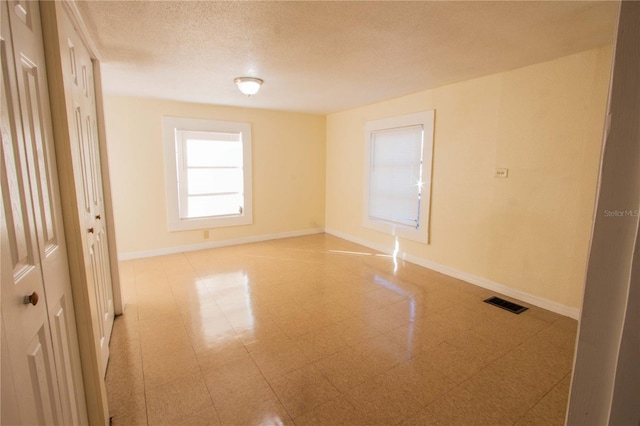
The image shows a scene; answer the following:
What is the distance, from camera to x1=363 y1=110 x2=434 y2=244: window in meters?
4.11

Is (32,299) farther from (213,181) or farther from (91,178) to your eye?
(213,181)

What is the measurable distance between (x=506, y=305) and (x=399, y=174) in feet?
7.09

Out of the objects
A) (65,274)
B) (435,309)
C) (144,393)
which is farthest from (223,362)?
(435,309)

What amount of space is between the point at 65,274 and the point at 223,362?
4.10 ft

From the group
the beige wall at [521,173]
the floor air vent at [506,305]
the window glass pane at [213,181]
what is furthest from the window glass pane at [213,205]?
the floor air vent at [506,305]

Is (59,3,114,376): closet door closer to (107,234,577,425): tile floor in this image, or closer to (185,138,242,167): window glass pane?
(107,234,577,425): tile floor

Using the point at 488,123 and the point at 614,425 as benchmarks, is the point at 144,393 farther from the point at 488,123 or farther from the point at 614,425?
the point at 488,123

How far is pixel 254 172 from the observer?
5.40 meters

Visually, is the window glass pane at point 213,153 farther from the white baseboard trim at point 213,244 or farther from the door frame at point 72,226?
the door frame at point 72,226

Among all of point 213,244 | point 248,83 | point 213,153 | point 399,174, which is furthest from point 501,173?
point 213,244

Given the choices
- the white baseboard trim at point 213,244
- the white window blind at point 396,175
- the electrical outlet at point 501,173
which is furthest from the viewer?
the white baseboard trim at point 213,244

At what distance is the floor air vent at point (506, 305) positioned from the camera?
9.86 feet

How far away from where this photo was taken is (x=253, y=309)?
3.01 meters

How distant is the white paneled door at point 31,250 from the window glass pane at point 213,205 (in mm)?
3775
